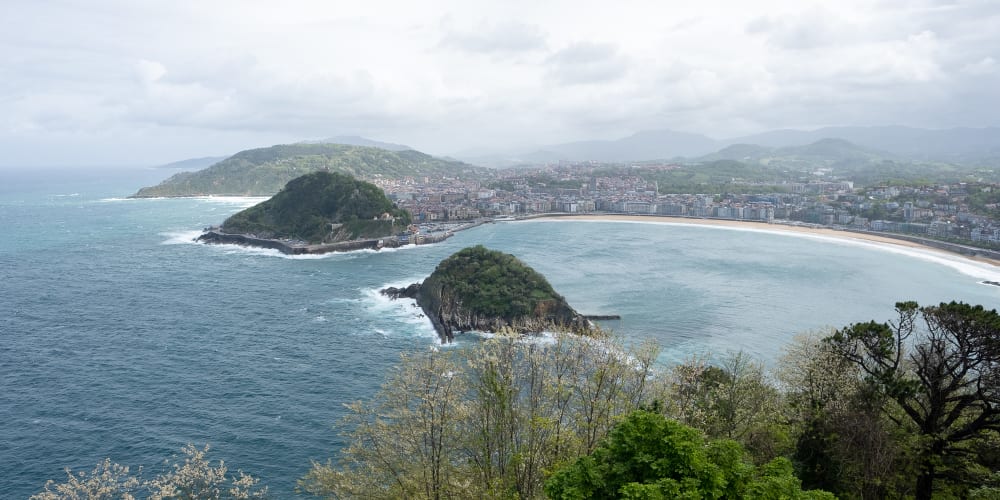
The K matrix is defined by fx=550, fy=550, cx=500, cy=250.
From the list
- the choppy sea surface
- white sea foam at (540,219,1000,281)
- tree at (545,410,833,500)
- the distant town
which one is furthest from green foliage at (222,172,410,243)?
tree at (545,410,833,500)

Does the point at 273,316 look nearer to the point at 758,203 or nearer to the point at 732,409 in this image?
the point at 732,409

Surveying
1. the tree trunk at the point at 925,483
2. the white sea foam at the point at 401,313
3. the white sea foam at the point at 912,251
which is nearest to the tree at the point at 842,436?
the tree trunk at the point at 925,483

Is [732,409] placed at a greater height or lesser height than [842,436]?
lesser

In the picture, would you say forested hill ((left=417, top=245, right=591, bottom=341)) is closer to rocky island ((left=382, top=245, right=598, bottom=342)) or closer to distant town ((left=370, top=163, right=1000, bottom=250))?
rocky island ((left=382, top=245, right=598, bottom=342))

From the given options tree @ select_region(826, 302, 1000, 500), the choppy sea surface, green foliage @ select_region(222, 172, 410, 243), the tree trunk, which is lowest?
the choppy sea surface

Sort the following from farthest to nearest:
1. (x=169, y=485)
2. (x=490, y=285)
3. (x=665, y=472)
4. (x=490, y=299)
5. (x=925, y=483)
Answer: (x=490, y=285), (x=490, y=299), (x=925, y=483), (x=169, y=485), (x=665, y=472)

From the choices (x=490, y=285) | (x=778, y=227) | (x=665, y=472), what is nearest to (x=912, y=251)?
(x=778, y=227)

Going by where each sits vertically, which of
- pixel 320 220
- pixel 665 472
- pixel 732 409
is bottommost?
pixel 732 409

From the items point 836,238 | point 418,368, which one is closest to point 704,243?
point 836,238
